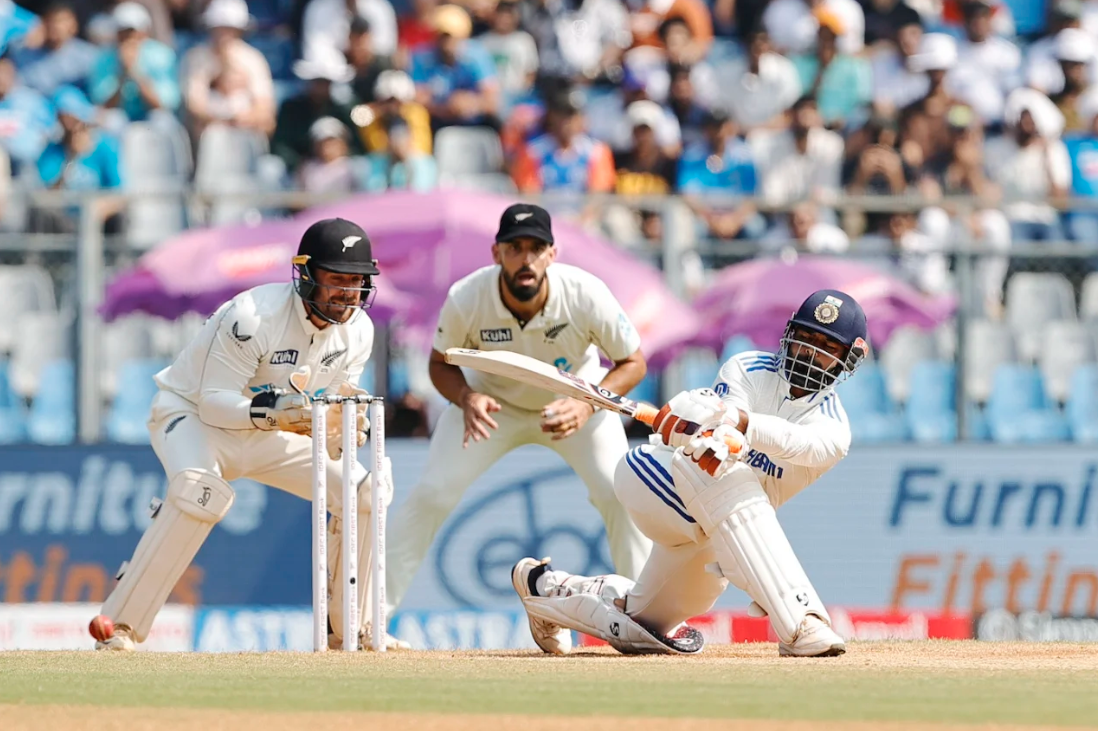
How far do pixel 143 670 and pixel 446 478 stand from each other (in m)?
2.33

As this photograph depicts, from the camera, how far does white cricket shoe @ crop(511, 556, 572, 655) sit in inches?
328

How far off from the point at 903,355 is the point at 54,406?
5.98 m

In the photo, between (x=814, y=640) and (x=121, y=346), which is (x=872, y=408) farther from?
(x=814, y=640)

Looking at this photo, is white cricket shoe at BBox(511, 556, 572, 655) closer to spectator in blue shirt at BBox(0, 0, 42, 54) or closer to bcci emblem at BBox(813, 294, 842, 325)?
Answer: bcci emblem at BBox(813, 294, 842, 325)

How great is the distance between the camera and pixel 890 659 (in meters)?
7.80

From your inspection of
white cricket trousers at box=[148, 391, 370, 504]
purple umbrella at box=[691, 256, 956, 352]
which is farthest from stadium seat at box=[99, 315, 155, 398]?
white cricket trousers at box=[148, 391, 370, 504]

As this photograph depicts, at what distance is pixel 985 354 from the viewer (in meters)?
13.3

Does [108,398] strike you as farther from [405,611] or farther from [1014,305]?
[1014,305]

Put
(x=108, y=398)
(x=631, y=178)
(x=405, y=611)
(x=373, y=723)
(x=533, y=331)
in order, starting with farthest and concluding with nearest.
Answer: (x=631, y=178), (x=108, y=398), (x=405, y=611), (x=533, y=331), (x=373, y=723)

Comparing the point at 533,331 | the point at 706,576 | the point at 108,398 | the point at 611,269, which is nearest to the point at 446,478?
the point at 533,331

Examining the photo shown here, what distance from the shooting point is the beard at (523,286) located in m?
9.03

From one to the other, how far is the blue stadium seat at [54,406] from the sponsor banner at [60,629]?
1526mm

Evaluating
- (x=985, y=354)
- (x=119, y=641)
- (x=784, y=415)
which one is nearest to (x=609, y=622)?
(x=784, y=415)

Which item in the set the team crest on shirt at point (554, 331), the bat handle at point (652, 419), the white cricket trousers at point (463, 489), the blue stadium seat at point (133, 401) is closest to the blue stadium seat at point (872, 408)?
the white cricket trousers at point (463, 489)
